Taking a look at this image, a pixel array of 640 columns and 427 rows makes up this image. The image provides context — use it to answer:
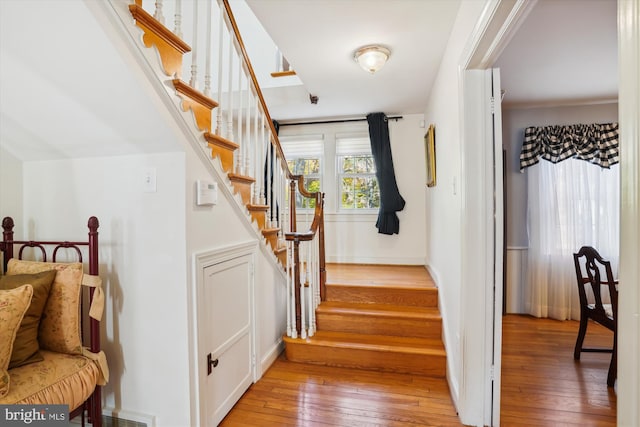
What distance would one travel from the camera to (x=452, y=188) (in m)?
2.11

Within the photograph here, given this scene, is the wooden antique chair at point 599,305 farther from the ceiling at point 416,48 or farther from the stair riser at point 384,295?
the ceiling at point 416,48

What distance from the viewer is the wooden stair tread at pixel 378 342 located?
2.38 metres

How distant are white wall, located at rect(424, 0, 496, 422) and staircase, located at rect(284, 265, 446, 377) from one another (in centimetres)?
15

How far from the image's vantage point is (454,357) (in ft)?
6.81

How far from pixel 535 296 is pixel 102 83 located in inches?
172

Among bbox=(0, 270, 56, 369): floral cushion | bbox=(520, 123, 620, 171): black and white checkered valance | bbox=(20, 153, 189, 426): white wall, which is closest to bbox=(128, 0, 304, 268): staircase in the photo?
bbox=(20, 153, 189, 426): white wall

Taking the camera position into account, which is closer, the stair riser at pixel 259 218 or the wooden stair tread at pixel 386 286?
the stair riser at pixel 259 218

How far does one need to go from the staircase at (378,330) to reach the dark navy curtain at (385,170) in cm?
121

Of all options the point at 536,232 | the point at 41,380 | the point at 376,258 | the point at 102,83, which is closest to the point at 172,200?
the point at 102,83

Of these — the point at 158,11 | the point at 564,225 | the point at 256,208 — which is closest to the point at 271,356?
the point at 256,208

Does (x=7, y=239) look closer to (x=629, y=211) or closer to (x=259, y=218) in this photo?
(x=259, y=218)

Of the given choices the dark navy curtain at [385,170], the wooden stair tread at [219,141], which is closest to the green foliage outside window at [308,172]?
the dark navy curtain at [385,170]

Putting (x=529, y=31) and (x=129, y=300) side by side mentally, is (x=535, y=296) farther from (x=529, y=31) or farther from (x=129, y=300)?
(x=129, y=300)

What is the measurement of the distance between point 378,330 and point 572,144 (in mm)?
3040
